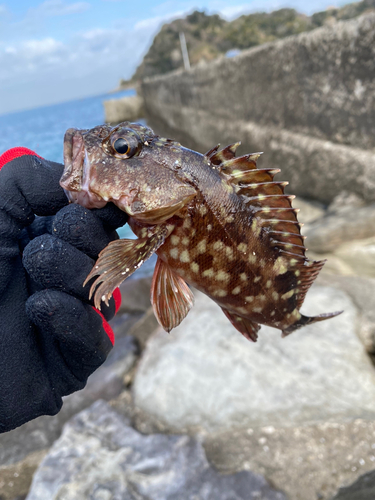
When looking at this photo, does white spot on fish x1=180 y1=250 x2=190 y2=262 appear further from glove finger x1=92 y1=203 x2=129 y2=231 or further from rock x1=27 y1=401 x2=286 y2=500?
rock x1=27 y1=401 x2=286 y2=500

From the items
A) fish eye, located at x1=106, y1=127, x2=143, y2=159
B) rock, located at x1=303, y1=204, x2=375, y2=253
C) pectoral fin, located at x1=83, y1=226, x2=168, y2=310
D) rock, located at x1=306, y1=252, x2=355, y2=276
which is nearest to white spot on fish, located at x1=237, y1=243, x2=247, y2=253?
pectoral fin, located at x1=83, y1=226, x2=168, y2=310

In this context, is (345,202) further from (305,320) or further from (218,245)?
(218,245)

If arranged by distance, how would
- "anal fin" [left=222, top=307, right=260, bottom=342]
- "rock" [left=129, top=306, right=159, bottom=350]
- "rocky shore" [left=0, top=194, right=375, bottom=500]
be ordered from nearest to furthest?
"anal fin" [left=222, top=307, right=260, bottom=342], "rocky shore" [left=0, top=194, right=375, bottom=500], "rock" [left=129, top=306, right=159, bottom=350]

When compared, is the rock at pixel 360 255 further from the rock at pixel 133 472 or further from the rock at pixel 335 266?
the rock at pixel 133 472

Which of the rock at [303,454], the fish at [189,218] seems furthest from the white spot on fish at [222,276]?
the rock at [303,454]

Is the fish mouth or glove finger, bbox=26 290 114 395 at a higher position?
the fish mouth

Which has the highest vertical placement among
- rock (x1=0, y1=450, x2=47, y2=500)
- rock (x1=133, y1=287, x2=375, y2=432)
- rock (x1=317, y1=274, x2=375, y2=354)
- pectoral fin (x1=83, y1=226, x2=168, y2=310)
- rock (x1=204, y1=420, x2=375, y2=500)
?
pectoral fin (x1=83, y1=226, x2=168, y2=310)

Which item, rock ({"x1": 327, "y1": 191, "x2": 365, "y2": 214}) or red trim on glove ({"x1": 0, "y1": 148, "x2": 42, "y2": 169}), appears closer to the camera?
red trim on glove ({"x1": 0, "y1": 148, "x2": 42, "y2": 169})
